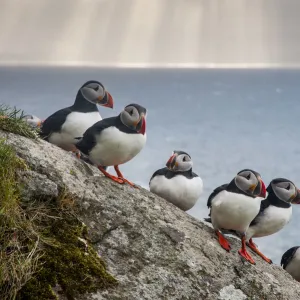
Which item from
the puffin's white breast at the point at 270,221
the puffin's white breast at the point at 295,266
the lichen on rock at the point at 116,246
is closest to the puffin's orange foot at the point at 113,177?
the lichen on rock at the point at 116,246

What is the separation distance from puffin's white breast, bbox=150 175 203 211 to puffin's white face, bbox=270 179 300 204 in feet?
3.19

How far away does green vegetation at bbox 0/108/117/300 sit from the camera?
14.1 feet

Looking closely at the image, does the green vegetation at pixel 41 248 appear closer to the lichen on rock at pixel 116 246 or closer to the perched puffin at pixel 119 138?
the lichen on rock at pixel 116 246

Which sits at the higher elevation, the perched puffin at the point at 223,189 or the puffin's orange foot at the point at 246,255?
the perched puffin at the point at 223,189

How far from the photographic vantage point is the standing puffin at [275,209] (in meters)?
7.14

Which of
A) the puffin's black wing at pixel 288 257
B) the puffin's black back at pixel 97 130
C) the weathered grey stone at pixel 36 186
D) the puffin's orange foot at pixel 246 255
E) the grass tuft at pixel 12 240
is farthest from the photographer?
the puffin's black wing at pixel 288 257

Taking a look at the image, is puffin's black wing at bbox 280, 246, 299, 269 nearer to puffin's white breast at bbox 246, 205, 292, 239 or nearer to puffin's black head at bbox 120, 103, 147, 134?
puffin's white breast at bbox 246, 205, 292, 239

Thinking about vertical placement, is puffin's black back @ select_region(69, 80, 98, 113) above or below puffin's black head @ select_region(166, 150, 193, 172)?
above

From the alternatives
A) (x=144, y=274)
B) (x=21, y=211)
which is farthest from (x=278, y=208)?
(x=21, y=211)

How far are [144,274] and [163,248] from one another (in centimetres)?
42

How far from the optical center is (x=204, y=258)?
5.43 meters

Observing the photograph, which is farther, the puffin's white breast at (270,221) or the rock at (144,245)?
the puffin's white breast at (270,221)

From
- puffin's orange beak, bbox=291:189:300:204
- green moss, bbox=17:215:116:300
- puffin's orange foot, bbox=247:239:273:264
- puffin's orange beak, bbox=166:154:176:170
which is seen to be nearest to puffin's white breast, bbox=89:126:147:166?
puffin's orange beak, bbox=166:154:176:170

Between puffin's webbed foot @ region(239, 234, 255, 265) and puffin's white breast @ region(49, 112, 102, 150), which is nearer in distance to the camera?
puffin's webbed foot @ region(239, 234, 255, 265)
